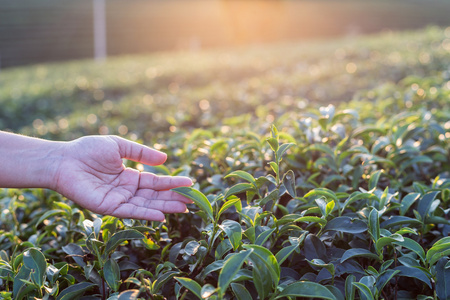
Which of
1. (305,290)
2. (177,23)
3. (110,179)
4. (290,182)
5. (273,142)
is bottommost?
(305,290)

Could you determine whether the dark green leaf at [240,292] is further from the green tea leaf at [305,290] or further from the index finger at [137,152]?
the index finger at [137,152]

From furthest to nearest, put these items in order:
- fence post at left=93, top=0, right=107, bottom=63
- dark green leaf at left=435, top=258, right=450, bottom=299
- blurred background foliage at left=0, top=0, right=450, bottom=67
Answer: fence post at left=93, top=0, right=107, bottom=63 → blurred background foliage at left=0, top=0, right=450, bottom=67 → dark green leaf at left=435, top=258, right=450, bottom=299

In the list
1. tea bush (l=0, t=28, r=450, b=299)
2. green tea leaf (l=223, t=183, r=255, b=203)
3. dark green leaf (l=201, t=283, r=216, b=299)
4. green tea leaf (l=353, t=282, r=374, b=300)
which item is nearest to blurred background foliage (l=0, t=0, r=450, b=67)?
tea bush (l=0, t=28, r=450, b=299)

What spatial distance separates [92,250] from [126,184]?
398 mm

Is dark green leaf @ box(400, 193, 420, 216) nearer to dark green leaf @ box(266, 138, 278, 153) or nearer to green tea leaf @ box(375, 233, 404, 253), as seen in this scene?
green tea leaf @ box(375, 233, 404, 253)

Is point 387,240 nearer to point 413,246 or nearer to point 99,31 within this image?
point 413,246

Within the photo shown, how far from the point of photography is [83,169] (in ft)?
5.51

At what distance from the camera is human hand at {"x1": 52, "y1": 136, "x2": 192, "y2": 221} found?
1.54 m

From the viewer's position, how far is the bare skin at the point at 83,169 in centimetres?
162

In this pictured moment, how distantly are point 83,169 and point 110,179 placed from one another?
0.12 m

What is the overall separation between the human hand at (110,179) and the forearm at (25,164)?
45mm

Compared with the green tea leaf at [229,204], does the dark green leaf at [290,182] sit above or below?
above

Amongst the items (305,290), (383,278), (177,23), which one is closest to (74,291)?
(305,290)

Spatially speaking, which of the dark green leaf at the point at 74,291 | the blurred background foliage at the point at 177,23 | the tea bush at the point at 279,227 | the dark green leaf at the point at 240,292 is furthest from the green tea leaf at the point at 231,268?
the blurred background foliage at the point at 177,23
